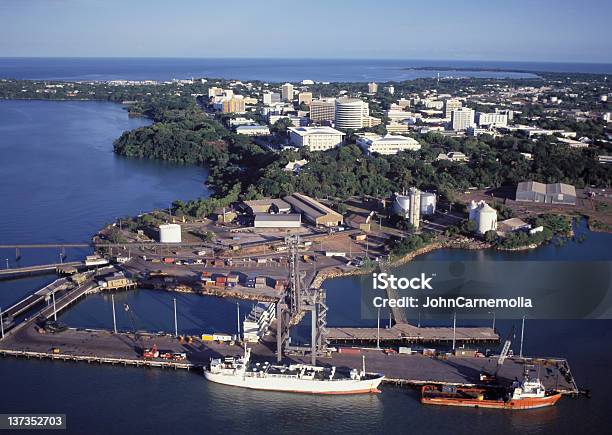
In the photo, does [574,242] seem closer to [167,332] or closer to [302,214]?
[302,214]

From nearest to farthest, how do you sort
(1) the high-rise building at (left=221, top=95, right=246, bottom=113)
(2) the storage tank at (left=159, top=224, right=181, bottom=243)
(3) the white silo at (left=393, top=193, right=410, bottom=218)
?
(2) the storage tank at (left=159, top=224, right=181, bottom=243)
(3) the white silo at (left=393, top=193, right=410, bottom=218)
(1) the high-rise building at (left=221, top=95, right=246, bottom=113)

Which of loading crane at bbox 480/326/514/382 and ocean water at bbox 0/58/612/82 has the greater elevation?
ocean water at bbox 0/58/612/82

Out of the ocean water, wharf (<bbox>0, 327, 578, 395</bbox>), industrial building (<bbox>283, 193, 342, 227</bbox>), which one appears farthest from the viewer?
the ocean water

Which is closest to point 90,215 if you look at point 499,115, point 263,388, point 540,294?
point 263,388

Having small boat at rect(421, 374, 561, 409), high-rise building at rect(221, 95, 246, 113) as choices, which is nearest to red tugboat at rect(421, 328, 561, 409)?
small boat at rect(421, 374, 561, 409)

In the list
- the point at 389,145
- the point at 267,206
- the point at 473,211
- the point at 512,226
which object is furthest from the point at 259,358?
the point at 389,145

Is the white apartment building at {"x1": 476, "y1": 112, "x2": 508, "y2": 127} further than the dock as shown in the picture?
Yes

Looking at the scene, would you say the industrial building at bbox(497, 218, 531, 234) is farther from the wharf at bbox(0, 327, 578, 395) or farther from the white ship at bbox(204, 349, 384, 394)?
the white ship at bbox(204, 349, 384, 394)
